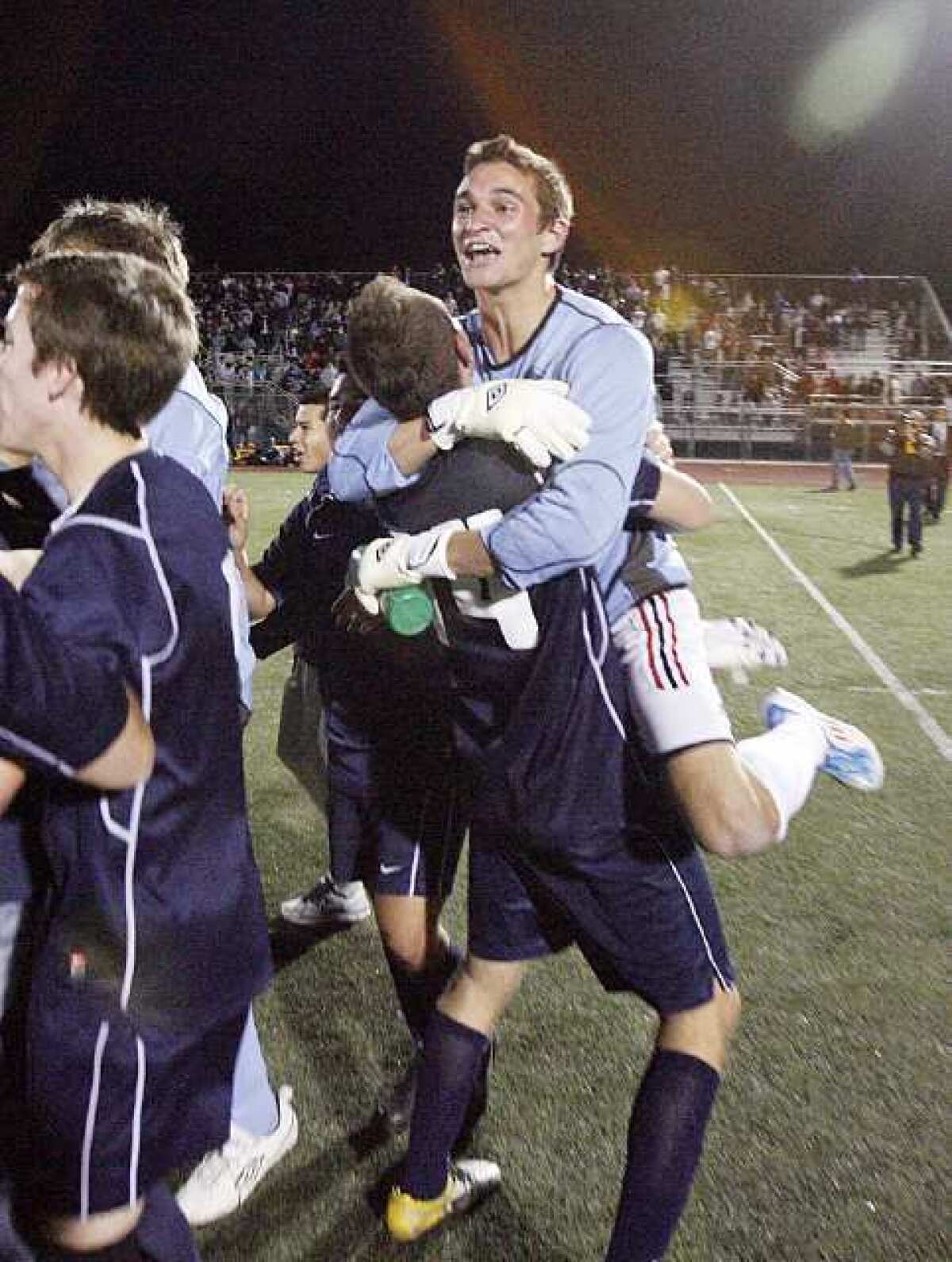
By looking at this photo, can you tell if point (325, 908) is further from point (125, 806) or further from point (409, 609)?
point (125, 806)

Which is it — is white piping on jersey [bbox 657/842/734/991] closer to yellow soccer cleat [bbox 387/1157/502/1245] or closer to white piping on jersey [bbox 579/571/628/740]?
white piping on jersey [bbox 579/571/628/740]

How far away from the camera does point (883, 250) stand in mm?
39844

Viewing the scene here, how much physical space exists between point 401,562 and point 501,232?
2.69 feet

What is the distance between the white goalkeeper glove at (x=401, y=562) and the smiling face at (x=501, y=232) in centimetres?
61

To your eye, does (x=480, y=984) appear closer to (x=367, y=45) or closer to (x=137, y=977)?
(x=137, y=977)

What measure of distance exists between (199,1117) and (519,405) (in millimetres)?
1296

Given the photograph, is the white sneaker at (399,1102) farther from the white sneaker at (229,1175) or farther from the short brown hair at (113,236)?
the short brown hair at (113,236)

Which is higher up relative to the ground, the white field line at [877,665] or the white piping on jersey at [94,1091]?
the white piping on jersey at [94,1091]

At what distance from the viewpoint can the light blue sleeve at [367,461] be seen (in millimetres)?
2393

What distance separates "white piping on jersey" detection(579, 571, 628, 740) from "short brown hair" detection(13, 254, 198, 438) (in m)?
0.83

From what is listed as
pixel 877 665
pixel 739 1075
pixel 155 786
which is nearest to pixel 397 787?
pixel 739 1075

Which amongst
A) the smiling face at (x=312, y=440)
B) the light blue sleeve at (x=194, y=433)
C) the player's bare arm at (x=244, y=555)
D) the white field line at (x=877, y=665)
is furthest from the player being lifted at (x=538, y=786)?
the white field line at (x=877, y=665)

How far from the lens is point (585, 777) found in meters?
2.12

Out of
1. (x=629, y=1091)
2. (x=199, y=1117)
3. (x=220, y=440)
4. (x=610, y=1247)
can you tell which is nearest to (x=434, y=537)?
(x=220, y=440)
